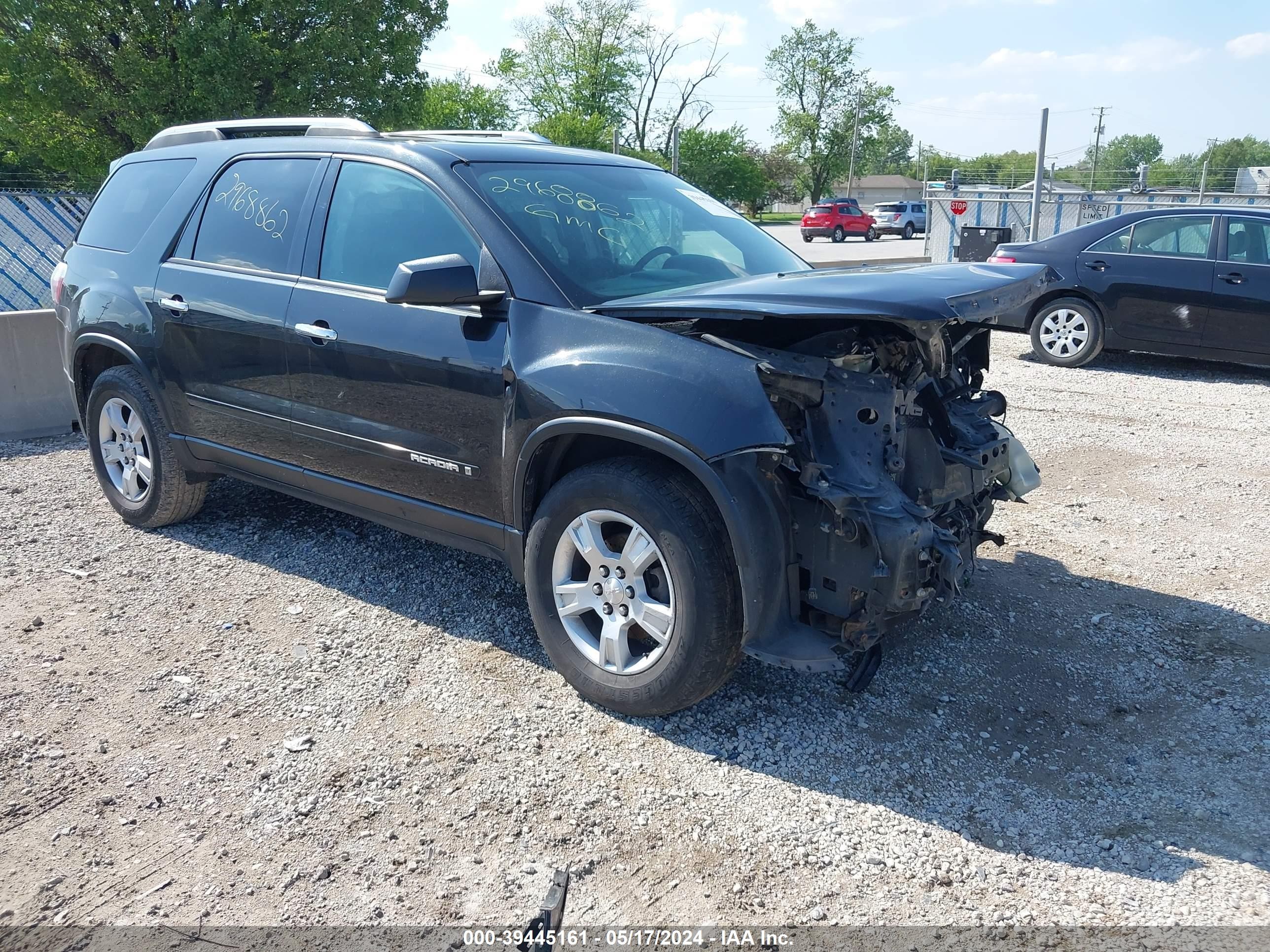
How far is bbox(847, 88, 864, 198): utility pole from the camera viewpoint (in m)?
76.1

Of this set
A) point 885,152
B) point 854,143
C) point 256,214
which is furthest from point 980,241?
point 885,152

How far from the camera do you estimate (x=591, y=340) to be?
11.4 feet

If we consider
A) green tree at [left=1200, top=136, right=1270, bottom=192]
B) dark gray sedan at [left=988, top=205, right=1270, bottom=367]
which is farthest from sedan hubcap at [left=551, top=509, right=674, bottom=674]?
green tree at [left=1200, top=136, right=1270, bottom=192]

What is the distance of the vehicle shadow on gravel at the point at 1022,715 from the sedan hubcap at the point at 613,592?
0.31 meters

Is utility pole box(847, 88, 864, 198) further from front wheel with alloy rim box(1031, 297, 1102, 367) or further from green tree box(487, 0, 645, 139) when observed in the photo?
front wheel with alloy rim box(1031, 297, 1102, 367)

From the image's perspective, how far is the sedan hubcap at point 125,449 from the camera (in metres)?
5.38

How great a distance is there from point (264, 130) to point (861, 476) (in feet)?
12.4

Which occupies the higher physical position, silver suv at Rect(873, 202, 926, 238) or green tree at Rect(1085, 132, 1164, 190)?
green tree at Rect(1085, 132, 1164, 190)

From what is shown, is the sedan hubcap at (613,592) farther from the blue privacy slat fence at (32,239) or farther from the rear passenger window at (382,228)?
the blue privacy slat fence at (32,239)

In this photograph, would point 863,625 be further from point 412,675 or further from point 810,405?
point 412,675

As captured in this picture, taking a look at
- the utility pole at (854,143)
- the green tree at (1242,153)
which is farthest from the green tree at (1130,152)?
the utility pole at (854,143)

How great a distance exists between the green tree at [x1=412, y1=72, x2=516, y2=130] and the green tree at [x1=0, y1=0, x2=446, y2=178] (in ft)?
82.4

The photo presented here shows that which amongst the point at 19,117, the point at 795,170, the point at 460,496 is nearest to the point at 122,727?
the point at 460,496

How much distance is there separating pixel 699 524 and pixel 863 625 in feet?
2.03
